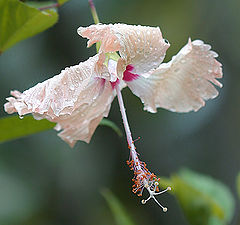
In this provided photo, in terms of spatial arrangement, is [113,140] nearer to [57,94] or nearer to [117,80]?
[117,80]

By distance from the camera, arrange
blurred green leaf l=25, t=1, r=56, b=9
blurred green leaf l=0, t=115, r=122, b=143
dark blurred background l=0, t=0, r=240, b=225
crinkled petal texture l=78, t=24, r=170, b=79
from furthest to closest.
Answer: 1. dark blurred background l=0, t=0, r=240, b=225
2. blurred green leaf l=25, t=1, r=56, b=9
3. blurred green leaf l=0, t=115, r=122, b=143
4. crinkled petal texture l=78, t=24, r=170, b=79

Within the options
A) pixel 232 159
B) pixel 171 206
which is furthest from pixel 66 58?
pixel 232 159

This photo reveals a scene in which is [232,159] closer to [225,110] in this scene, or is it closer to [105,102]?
[225,110]

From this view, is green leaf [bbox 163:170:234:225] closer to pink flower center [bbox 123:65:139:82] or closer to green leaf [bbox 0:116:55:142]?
pink flower center [bbox 123:65:139:82]

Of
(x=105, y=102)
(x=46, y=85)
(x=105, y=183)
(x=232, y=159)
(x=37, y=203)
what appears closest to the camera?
(x=46, y=85)

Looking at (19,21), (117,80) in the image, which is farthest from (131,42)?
(19,21)

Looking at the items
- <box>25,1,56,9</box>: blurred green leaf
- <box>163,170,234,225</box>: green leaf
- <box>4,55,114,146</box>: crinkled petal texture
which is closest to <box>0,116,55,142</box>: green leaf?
<box>4,55,114,146</box>: crinkled petal texture
